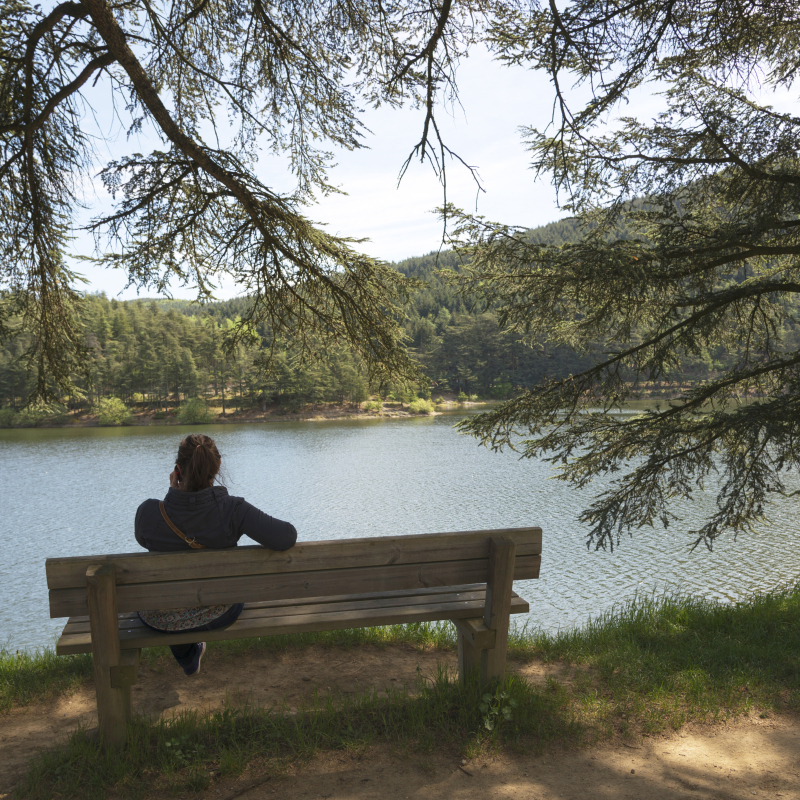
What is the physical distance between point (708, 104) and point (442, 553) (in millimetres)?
3977

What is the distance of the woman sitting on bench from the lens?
2236 millimetres

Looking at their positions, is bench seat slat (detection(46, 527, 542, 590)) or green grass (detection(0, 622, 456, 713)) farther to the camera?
green grass (detection(0, 622, 456, 713))

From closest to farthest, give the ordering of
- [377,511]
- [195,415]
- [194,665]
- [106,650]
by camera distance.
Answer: [106,650] < [194,665] < [377,511] < [195,415]

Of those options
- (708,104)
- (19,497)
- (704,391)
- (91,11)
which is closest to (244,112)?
(91,11)

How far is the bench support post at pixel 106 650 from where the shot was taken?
1992 millimetres

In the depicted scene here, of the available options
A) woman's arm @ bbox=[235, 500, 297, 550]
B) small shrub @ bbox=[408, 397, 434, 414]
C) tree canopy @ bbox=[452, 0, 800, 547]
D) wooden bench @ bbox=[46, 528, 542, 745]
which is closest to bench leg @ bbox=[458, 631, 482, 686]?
wooden bench @ bbox=[46, 528, 542, 745]

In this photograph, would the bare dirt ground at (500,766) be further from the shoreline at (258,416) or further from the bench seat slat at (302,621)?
the shoreline at (258,416)

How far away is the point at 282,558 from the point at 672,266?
374cm

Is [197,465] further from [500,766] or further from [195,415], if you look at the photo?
[195,415]

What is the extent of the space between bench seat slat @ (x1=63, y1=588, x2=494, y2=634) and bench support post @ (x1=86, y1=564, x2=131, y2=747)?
0.19m

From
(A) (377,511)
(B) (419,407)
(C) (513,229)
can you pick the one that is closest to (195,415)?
(B) (419,407)

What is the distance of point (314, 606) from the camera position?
2.38 m

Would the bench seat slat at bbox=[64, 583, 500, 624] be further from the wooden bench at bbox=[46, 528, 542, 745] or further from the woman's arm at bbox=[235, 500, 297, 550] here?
the woman's arm at bbox=[235, 500, 297, 550]

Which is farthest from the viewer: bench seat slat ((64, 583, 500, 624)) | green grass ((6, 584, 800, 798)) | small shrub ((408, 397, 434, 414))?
small shrub ((408, 397, 434, 414))
